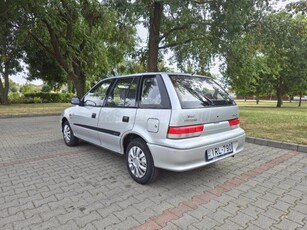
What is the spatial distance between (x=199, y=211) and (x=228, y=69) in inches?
411

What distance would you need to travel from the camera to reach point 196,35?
→ 9414mm

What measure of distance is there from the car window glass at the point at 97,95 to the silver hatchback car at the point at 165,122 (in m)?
0.06

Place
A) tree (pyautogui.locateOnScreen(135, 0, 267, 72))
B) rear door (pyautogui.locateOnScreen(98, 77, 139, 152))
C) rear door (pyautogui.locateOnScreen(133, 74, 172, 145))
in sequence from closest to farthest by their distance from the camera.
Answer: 1. rear door (pyautogui.locateOnScreen(133, 74, 172, 145))
2. rear door (pyautogui.locateOnScreen(98, 77, 139, 152))
3. tree (pyautogui.locateOnScreen(135, 0, 267, 72))

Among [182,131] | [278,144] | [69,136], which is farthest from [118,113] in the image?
[278,144]

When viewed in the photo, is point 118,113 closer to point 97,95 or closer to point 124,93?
point 124,93

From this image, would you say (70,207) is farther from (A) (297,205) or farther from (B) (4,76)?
(B) (4,76)

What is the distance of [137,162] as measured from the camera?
10.9 feet

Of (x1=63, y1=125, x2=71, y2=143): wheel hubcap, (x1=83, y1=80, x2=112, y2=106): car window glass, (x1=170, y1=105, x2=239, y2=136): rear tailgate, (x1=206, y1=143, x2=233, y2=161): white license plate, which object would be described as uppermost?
(x1=83, y1=80, x2=112, y2=106): car window glass

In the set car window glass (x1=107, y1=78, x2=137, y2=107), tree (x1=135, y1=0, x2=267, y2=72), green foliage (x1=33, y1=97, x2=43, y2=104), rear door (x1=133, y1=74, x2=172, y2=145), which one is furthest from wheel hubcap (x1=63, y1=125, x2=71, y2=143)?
green foliage (x1=33, y1=97, x2=43, y2=104)

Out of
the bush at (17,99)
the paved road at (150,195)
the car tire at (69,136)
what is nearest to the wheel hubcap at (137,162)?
the paved road at (150,195)

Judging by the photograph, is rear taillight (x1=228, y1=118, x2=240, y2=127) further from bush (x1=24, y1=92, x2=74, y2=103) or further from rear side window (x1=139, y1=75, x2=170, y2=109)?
bush (x1=24, y1=92, x2=74, y2=103)

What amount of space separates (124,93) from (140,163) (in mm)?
1244

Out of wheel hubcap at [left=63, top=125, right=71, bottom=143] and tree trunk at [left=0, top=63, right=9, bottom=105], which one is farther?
tree trunk at [left=0, top=63, right=9, bottom=105]

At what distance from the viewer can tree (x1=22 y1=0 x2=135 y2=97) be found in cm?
1087
